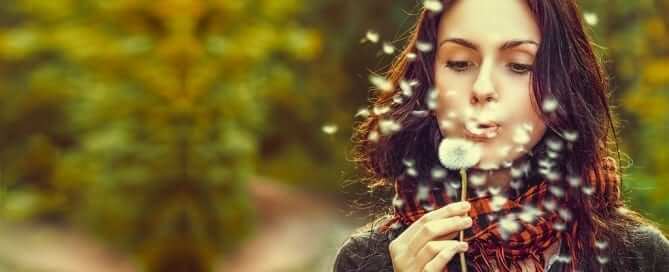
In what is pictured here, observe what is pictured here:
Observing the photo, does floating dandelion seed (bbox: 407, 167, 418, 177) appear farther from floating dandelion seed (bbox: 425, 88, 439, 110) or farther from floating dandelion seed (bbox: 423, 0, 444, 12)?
floating dandelion seed (bbox: 423, 0, 444, 12)

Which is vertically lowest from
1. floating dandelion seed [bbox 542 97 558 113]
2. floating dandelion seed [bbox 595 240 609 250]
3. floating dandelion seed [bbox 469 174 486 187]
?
floating dandelion seed [bbox 595 240 609 250]

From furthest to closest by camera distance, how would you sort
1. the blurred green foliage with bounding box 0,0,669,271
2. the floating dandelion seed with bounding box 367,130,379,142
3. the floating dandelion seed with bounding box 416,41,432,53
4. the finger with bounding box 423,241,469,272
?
the blurred green foliage with bounding box 0,0,669,271
the floating dandelion seed with bounding box 367,130,379,142
the floating dandelion seed with bounding box 416,41,432,53
the finger with bounding box 423,241,469,272

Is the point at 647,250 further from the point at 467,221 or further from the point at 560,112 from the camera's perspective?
the point at 467,221

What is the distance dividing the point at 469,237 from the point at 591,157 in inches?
10.6

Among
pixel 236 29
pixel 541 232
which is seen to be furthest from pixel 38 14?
pixel 541 232

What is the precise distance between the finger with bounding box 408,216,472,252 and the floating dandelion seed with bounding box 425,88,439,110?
258mm

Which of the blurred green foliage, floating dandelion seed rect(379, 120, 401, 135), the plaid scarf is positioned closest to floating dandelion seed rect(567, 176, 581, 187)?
the plaid scarf

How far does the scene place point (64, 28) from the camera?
359 cm

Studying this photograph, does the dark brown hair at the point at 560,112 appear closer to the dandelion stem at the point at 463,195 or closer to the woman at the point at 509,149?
the woman at the point at 509,149

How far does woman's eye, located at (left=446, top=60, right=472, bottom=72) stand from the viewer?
1875 mm

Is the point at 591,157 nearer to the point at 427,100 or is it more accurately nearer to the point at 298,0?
the point at 427,100

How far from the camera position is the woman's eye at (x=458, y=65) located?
188cm

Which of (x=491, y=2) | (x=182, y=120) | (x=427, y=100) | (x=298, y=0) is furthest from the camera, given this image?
(x=298, y=0)

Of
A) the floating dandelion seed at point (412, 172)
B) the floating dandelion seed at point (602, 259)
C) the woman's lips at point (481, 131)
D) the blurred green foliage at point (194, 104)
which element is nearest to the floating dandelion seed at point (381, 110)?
the floating dandelion seed at point (412, 172)
